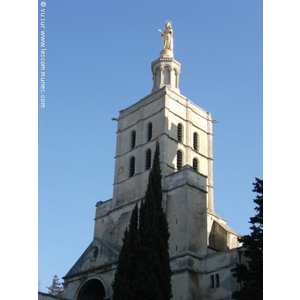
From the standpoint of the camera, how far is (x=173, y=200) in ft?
119

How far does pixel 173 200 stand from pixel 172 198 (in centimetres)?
19

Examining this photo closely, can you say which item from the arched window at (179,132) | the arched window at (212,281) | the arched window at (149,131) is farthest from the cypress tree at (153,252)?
the arched window at (179,132)

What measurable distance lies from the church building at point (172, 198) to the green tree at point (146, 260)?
6059 mm

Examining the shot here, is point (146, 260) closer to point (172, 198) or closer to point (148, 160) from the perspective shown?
point (172, 198)

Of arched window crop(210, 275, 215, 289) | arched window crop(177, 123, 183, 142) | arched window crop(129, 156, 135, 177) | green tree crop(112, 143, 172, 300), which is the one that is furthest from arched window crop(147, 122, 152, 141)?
green tree crop(112, 143, 172, 300)

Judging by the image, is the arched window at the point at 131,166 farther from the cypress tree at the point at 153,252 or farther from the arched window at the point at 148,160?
the cypress tree at the point at 153,252

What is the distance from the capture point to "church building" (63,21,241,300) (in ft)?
108

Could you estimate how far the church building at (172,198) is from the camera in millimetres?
32812

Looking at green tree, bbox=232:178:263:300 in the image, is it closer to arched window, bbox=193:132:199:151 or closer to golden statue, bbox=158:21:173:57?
arched window, bbox=193:132:199:151

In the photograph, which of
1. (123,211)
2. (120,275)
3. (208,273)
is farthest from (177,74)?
(120,275)

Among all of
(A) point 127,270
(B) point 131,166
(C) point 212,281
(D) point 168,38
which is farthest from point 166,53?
(A) point 127,270
